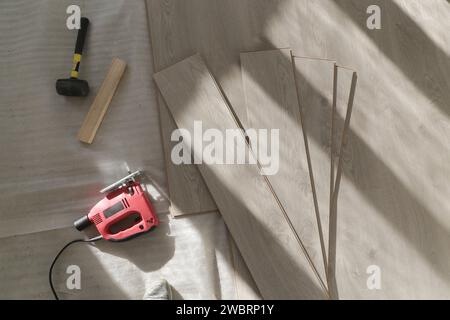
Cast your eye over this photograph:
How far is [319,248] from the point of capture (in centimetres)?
177

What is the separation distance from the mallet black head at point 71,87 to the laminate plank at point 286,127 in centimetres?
80

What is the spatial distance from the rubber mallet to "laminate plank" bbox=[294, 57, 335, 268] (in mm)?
1071

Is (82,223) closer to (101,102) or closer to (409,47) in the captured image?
(101,102)

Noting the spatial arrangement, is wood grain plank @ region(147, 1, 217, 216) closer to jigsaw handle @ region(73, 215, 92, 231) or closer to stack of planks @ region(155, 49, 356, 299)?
stack of planks @ region(155, 49, 356, 299)

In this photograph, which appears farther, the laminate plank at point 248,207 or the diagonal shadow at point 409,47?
the diagonal shadow at point 409,47

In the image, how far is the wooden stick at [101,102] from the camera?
6.17 feet

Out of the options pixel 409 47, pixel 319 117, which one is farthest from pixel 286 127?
pixel 409 47

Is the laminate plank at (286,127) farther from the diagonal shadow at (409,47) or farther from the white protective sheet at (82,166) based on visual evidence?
the diagonal shadow at (409,47)

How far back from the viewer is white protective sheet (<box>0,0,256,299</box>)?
71.6 inches

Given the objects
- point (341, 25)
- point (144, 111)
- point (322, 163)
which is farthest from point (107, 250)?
point (341, 25)

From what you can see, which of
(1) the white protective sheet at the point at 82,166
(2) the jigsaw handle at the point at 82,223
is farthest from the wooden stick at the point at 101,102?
(2) the jigsaw handle at the point at 82,223

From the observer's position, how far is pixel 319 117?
1.86 m
